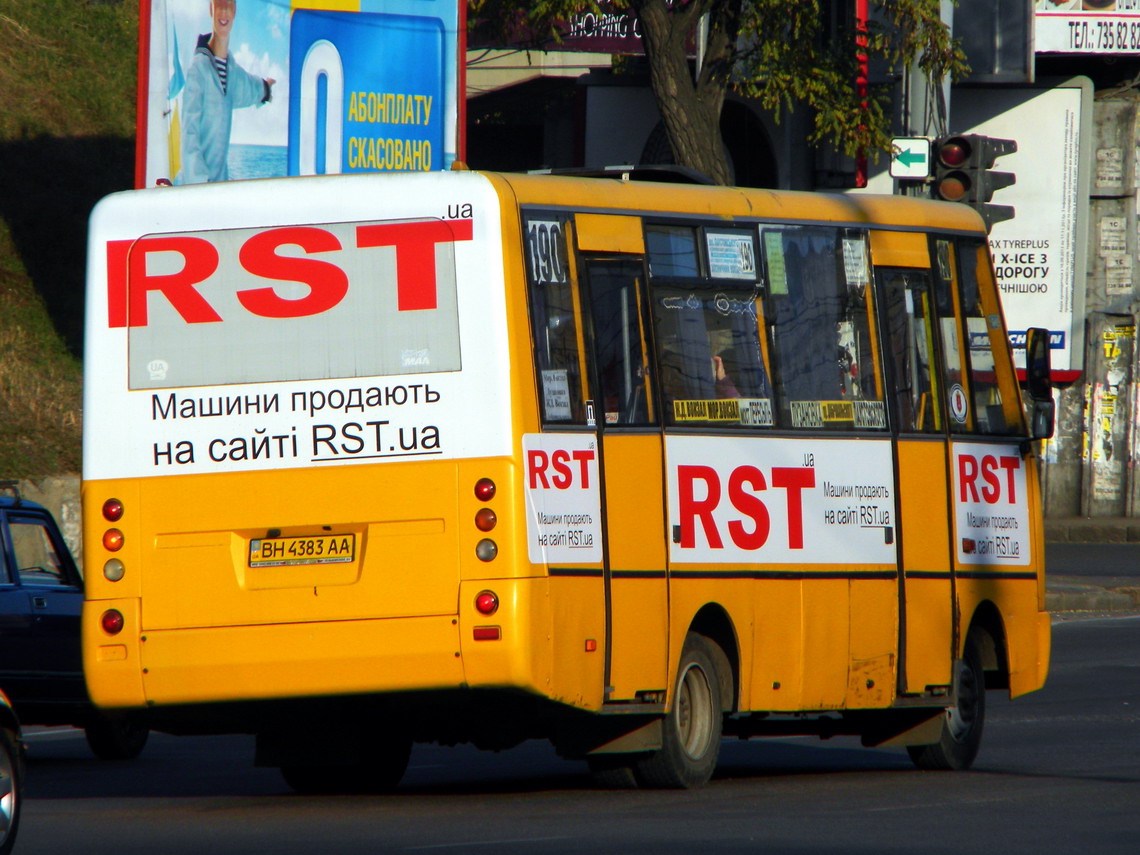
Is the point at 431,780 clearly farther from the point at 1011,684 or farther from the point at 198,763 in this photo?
the point at 1011,684

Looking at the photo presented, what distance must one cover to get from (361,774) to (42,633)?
289 cm

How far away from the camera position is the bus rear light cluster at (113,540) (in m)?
10.1

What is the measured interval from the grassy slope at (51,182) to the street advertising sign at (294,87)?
2.92m

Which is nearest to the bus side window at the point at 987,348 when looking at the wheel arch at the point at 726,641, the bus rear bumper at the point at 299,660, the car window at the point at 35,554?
the wheel arch at the point at 726,641

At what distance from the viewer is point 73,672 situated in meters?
13.6

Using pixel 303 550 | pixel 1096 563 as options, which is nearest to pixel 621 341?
pixel 303 550

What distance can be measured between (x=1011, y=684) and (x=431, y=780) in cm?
342

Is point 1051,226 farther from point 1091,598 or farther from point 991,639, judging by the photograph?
point 991,639

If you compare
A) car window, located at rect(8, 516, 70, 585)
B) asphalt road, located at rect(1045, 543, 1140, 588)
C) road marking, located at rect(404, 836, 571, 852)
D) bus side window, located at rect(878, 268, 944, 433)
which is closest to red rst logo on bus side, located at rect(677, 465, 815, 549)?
bus side window, located at rect(878, 268, 944, 433)

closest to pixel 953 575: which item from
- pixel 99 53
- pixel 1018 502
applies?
pixel 1018 502

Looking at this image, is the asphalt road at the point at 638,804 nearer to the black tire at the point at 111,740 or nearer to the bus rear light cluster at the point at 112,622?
the black tire at the point at 111,740

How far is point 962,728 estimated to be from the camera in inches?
488

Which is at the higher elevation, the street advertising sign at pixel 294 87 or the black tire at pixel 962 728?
the street advertising sign at pixel 294 87

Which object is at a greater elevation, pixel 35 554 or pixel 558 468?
pixel 558 468
